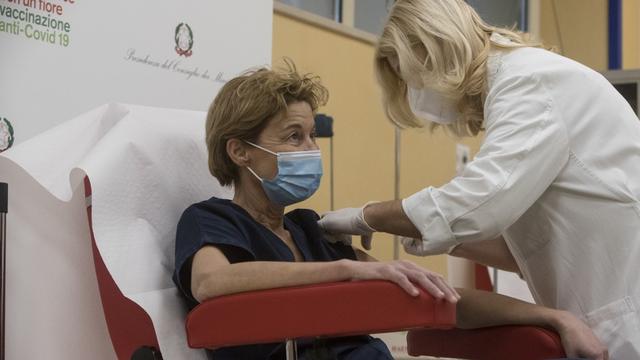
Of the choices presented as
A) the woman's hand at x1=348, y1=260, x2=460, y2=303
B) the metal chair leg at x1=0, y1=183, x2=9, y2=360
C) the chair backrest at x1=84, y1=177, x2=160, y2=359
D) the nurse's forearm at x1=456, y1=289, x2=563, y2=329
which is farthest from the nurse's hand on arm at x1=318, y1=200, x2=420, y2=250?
the metal chair leg at x1=0, y1=183, x2=9, y2=360

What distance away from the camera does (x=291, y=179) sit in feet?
6.61

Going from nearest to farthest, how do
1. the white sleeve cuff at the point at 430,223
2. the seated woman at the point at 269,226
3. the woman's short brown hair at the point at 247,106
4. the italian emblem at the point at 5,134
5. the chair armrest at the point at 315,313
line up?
1. the chair armrest at the point at 315,313
2. the seated woman at the point at 269,226
3. the white sleeve cuff at the point at 430,223
4. the woman's short brown hair at the point at 247,106
5. the italian emblem at the point at 5,134

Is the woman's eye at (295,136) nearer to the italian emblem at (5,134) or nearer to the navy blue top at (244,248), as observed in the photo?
the navy blue top at (244,248)

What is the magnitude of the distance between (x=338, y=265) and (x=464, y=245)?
2.40ft

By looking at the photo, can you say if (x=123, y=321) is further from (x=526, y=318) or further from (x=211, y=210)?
(x=526, y=318)

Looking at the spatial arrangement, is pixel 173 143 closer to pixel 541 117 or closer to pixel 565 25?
pixel 541 117

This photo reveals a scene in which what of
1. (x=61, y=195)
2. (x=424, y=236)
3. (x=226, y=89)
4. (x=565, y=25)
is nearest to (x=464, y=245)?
(x=424, y=236)

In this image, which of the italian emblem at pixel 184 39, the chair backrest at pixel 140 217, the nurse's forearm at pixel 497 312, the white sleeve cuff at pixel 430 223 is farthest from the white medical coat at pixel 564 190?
the italian emblem at pixel 184 39

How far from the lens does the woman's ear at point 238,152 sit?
2.04 meters

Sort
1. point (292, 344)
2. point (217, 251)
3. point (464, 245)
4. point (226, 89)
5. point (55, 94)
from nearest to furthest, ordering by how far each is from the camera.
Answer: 1. point (292, 344)
2. point (217, 251)
3. point (226, 89)
4. point (464, 245)
5. point (55, 94)

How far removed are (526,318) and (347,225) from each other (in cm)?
47

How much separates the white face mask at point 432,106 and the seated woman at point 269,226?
0.23 metres

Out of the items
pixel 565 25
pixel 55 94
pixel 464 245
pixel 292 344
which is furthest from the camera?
pixel 565 25

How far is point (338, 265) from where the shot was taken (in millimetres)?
1558
